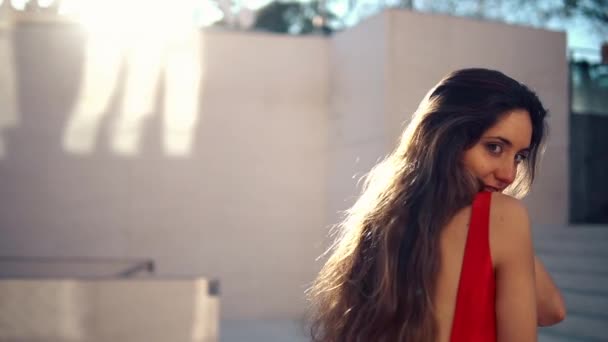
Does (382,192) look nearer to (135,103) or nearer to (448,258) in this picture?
(448,258)

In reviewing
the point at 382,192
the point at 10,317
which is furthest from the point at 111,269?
the point at 382,192

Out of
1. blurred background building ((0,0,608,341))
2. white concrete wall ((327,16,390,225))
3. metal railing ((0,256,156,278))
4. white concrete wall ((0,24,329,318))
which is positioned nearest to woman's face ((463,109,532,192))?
white concrete wall ((327,16,390,225))

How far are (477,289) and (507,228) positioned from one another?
95 millimetres

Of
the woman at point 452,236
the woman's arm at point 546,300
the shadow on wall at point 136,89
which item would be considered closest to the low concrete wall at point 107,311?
the shadow on wall at point 136,89

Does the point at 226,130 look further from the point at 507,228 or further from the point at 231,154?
the point at 507,228

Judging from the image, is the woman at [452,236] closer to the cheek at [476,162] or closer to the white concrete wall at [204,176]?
the cheek at [476,162]

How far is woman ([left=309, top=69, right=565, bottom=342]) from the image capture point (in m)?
1.04

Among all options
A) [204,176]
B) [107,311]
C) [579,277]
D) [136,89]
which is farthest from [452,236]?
[136,89]

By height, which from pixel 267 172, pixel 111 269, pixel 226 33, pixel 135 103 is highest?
pixel 226 33

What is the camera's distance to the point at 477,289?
1043 millimetres

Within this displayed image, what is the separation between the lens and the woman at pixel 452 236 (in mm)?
1042

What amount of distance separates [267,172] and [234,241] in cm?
77

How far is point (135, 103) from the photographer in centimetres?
743

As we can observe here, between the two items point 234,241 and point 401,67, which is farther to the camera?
point 234,241
